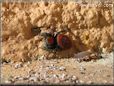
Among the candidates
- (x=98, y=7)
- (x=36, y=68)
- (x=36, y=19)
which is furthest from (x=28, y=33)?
(x=98, y=7)

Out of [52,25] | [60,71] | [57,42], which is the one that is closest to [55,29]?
[52,25]

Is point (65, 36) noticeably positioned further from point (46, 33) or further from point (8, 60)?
point (8, 60)

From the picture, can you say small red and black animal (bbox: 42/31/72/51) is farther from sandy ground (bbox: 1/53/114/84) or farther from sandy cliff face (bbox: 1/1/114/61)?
sandy ground (bbox: 1/53/114/84)

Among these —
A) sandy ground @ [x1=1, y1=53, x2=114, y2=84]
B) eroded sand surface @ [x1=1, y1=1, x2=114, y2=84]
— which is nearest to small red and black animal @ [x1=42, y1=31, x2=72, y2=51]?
eroded sand surface @ [x1=1, y1=1, x2=114, y2=84]

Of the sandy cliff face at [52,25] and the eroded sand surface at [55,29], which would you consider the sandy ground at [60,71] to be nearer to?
the eroded sand surface at [55,29]

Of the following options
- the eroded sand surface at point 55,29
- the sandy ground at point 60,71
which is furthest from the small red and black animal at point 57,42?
the sandy ground at point 60,71
